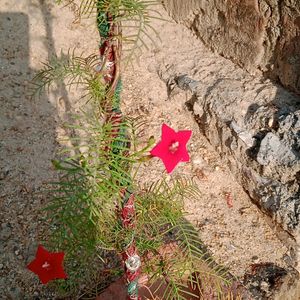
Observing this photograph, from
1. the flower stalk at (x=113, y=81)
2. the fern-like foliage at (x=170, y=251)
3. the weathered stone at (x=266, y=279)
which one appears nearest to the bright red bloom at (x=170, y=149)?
the flower stalk at (x=113, y=81)

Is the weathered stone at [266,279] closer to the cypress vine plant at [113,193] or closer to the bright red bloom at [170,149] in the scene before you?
the cypress vine plant at [113,193]

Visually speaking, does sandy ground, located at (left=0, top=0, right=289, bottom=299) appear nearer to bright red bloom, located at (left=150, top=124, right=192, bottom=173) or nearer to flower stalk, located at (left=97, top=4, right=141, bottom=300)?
flower stalk, located at (left=97, top=4, right=141, bottom=300)

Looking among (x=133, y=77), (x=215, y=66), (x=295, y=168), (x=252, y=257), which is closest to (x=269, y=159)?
(x=295, y=168)

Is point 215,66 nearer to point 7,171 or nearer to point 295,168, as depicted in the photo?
point 295,168

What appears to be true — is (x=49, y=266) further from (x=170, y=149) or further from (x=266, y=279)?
(x=266, y=279)

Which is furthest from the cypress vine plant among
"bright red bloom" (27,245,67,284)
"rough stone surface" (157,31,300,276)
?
"rough stone surface" (157,31,300,276)
